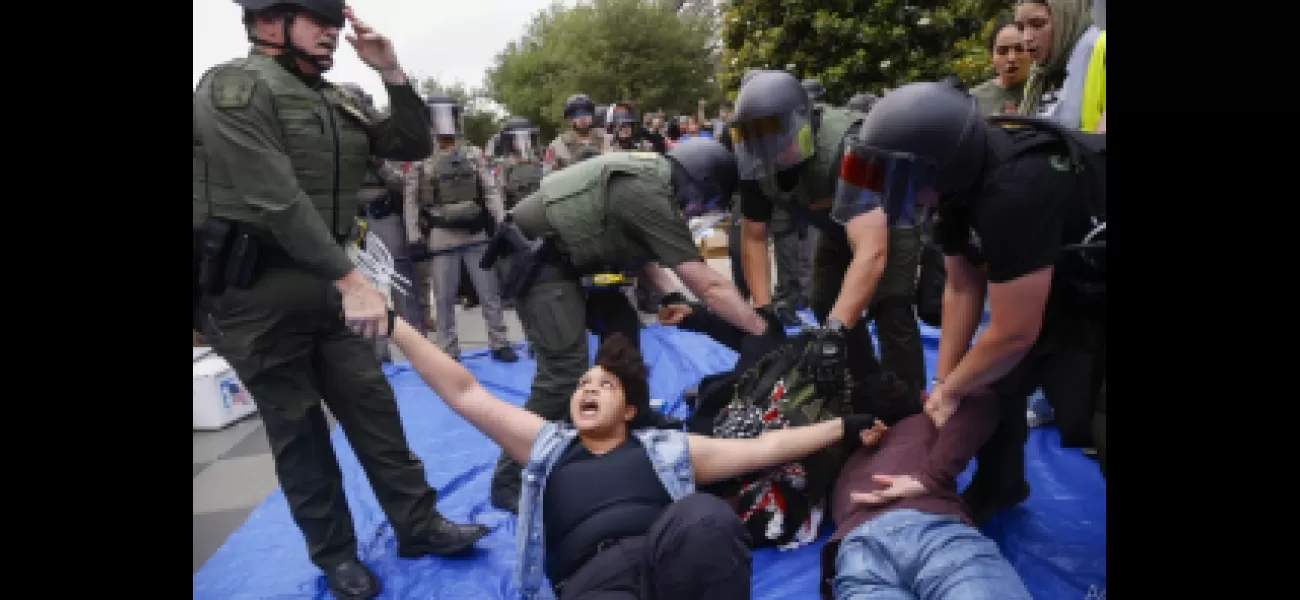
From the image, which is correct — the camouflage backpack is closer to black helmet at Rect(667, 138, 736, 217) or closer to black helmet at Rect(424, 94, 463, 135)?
black helmet at Rect(667, 138, 736, 217)

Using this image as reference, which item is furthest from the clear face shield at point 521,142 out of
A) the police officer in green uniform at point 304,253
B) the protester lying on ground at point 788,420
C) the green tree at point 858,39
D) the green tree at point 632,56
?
the green tree at point 632,56

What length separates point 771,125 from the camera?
105 inches

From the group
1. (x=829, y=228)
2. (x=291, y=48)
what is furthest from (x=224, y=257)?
(x=829, y=228)

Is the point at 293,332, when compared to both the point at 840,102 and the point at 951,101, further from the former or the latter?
the point at 840,102

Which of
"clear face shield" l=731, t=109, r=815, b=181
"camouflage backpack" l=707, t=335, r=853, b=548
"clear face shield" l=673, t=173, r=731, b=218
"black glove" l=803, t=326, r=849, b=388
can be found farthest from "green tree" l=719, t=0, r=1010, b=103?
"camouflage backpack" l=707, t=335, r=853, b=548

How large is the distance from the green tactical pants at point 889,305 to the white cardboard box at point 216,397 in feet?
9.78

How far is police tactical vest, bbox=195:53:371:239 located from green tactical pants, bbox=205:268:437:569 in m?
0.21

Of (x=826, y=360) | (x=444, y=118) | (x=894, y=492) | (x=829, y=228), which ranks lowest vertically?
(x=894, y=492)

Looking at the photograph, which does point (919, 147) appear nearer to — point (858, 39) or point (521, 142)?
point (521, 142)

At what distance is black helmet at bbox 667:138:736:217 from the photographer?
2.70 meters

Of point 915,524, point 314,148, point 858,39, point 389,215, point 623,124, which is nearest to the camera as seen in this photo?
point 915,524

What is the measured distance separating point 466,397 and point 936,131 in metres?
1.31
